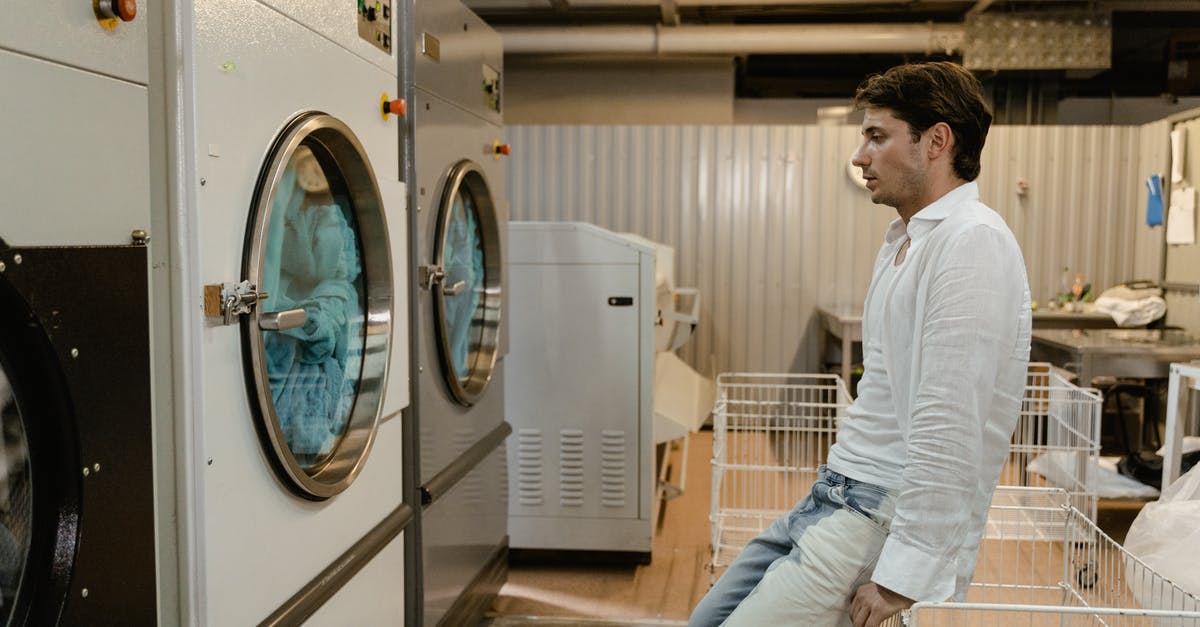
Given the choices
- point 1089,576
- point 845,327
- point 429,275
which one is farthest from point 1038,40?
point 429,275

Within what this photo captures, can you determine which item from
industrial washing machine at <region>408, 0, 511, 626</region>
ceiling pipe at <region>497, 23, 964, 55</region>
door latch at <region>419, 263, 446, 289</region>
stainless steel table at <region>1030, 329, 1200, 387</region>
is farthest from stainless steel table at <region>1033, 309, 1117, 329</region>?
door latch at <region>419, 263, 446, 289</region>

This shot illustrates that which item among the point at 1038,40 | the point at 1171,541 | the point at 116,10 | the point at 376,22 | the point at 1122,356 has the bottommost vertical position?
the point at 1171,541

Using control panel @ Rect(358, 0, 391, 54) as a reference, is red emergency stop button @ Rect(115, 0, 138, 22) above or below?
below

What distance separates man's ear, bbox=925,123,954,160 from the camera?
158 centimetres

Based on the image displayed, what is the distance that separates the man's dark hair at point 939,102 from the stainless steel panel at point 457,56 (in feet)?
4.41

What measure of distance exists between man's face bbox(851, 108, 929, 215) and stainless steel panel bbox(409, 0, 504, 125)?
1320mm

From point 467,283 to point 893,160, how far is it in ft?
6.14

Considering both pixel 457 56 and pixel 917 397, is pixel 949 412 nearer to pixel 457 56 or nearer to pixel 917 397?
pixel 917 397

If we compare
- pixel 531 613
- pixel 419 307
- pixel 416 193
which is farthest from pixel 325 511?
pixel 531 613

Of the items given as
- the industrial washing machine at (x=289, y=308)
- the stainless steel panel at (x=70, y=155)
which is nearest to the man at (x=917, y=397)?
the industrial washing machine at (x=289, y=308)

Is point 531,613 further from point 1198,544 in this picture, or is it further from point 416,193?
point 1198,544

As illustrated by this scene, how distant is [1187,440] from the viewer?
3936 mm

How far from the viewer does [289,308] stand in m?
1.99

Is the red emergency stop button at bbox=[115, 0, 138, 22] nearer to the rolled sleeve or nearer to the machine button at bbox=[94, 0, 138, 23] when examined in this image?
the machine button at bbox=[94, 0, 138, 23]
